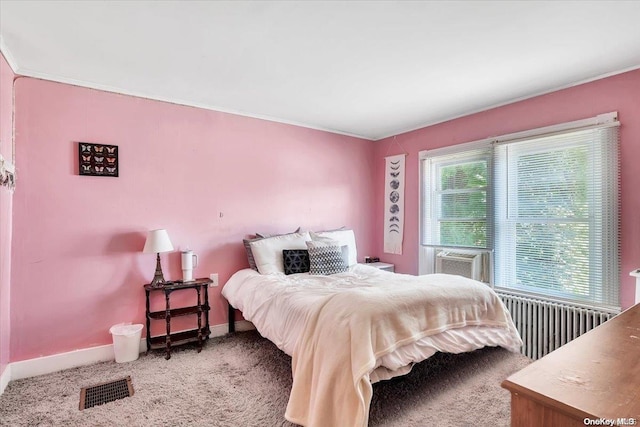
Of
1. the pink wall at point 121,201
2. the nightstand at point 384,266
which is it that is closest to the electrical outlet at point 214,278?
the pink wall at point 121,201

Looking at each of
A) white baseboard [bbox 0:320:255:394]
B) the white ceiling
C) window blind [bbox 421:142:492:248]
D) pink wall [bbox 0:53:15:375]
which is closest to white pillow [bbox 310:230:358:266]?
window blind [bbox 421:142:492:248]

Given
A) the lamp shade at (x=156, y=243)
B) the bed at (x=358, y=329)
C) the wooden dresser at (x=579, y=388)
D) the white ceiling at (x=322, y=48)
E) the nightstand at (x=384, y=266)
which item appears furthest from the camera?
the nightstand at (x=384, y=266)

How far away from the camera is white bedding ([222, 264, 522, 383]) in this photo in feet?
5.95

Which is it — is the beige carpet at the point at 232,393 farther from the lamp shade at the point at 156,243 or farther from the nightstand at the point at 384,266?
the nightstand at the point at 384,266

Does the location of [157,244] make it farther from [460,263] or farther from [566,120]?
[566,120]

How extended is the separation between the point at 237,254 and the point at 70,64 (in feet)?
7.01

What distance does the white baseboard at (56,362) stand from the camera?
7.60ft

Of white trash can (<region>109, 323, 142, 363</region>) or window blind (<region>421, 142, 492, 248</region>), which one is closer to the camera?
white trash can (<region>109, 323, 142, 363</region>)

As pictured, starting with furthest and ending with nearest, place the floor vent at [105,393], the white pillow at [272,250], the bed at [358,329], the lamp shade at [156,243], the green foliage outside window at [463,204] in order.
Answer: the green foliage outside window at [463,204], the white pillow at [272,250], the lamp shade at [156,243], the floor vent at [105,393], the bed at [358,329]

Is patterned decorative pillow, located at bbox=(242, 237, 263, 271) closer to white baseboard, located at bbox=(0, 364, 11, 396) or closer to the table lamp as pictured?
the table lamp

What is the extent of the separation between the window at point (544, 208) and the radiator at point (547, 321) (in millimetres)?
107

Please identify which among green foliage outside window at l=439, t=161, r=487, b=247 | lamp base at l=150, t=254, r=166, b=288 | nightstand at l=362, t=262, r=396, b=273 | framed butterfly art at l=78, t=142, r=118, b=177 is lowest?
nightstand at l=362, t=262, r=396, b=273

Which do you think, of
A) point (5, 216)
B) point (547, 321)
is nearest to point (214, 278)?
point (5, 216)

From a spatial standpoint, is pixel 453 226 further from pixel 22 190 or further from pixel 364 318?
pixel 22 190
